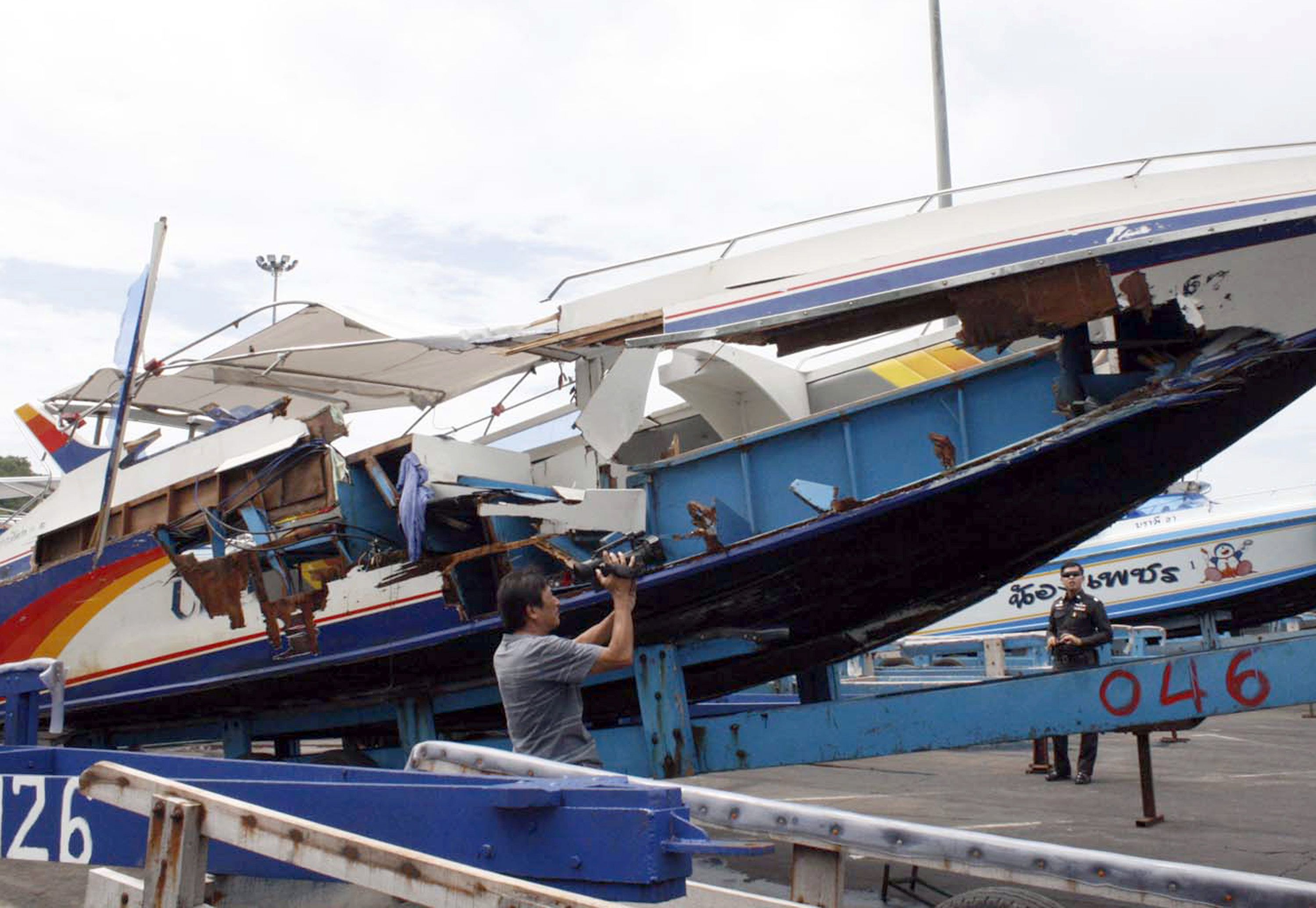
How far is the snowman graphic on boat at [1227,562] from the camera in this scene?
1369 cm

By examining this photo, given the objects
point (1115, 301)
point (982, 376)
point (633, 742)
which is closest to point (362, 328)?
point (633, 742)

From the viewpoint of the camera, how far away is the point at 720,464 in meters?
6.61

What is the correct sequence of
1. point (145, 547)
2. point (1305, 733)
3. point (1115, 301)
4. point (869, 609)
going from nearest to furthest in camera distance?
point (1115, 301) < point (869, 609) < point (145, 547) < point (1305, 733)

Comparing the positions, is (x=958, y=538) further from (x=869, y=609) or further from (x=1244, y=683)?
(x=1244, y=683)

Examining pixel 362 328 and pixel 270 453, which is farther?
pixel 362 328

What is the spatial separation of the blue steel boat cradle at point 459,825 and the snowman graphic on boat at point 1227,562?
1290 centimetres

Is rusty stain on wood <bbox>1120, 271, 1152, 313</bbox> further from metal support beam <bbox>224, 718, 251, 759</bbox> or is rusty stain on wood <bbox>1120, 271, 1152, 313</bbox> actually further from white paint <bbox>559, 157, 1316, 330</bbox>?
metal support beam <bbox>224, 718, 251, 759</bbox>

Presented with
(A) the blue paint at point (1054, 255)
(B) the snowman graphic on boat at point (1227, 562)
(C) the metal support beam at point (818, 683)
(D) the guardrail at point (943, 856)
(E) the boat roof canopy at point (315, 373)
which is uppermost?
(E) the boat roof canopy at point (315, 373)

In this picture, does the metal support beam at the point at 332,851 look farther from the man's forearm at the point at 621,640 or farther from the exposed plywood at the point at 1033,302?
the exposed plywood at the point at 1033,302

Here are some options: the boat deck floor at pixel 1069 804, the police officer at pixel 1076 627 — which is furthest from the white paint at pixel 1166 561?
the police officer at pixel 1076 627

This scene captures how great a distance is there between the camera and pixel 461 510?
6.90 m

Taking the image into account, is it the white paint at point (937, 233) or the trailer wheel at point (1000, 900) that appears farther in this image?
the white paint at point (937, 233)

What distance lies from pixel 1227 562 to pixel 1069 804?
695cm

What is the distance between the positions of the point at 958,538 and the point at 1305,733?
8.84 meters
